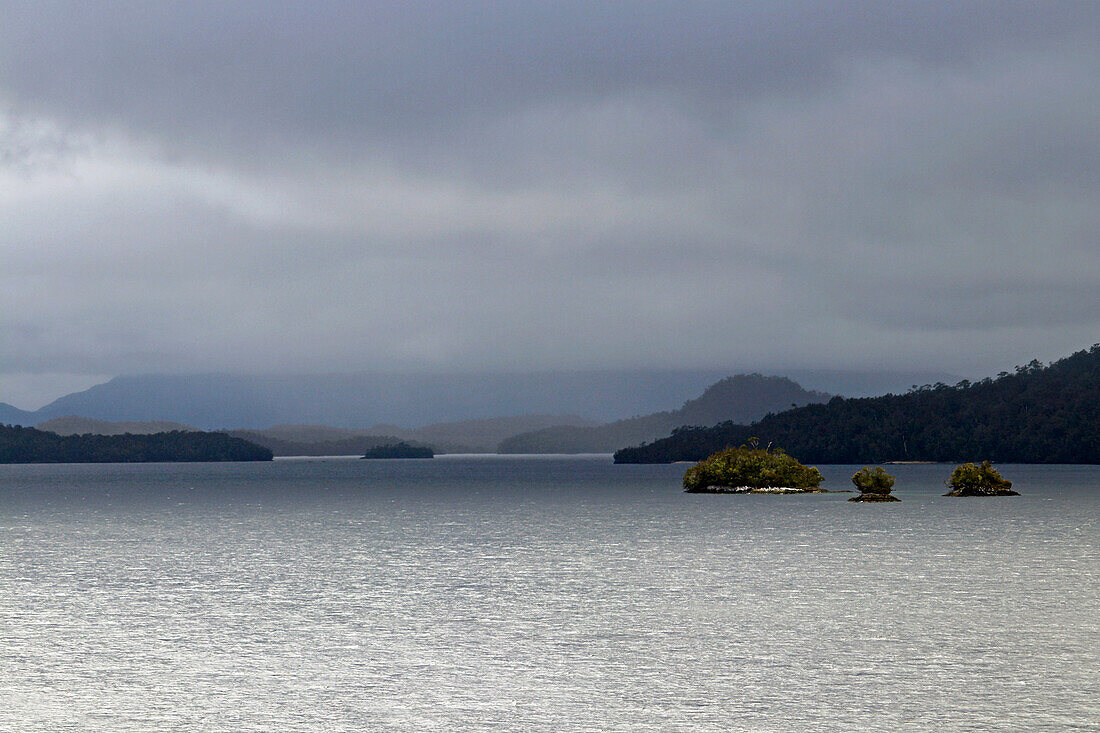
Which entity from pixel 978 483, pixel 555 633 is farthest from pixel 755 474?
pixel 555 633

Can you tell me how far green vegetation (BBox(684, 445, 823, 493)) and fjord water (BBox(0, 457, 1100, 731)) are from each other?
80.3 metres

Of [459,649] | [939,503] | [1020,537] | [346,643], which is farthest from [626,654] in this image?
[939,503]

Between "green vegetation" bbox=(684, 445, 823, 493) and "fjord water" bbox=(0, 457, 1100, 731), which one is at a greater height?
"green vegetation" bbox=(684, 445, 823, 493)

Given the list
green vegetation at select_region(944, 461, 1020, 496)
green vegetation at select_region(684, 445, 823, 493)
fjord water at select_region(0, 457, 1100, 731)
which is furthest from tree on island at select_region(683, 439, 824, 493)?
fjord water at select_region(0, 457, 1100, 731)

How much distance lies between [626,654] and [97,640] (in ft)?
52.3

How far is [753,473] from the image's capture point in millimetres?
168125

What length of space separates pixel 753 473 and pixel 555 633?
135652 millimetres

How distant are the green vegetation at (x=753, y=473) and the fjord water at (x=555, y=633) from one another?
263 feet

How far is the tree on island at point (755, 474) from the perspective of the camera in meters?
169

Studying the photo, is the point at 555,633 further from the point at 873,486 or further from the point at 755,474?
the point at 755,474

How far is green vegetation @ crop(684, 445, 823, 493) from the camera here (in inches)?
6654

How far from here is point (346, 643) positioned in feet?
111

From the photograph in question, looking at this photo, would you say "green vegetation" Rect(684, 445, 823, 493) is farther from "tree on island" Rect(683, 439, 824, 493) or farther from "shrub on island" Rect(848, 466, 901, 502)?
"shrub on island" Rect(848, 466, 901, 502)

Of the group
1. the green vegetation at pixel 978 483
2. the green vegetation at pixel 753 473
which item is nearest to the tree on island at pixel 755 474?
the green vegetation at pixel 753 473
